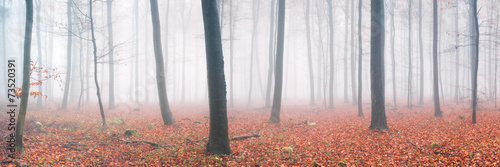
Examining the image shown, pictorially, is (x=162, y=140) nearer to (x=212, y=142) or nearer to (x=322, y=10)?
(x=212, y=142)

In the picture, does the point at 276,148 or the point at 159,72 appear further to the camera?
the point at 159,72

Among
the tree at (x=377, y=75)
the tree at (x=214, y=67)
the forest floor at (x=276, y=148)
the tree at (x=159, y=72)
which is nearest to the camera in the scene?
the forest floor at (x=276, y=148)

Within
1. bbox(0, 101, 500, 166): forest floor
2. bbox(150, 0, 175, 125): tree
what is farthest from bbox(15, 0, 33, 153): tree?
bbox(150, 0, 175, 125): tree

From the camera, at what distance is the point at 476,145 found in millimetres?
6270

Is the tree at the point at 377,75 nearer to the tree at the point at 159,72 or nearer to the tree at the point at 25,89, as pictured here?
the tree at the point at 159,72

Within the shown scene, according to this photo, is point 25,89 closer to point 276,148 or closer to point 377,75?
point 276,148

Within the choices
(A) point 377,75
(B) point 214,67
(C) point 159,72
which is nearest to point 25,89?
(B) point 214,67

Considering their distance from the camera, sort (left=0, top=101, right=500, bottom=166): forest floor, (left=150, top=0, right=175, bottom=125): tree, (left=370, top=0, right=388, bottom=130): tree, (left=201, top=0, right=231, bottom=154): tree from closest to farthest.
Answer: (left=0, top=101, right=500, bottom=166): forest floor < (left=201, top=0, right=231, bottom=154): tree < (left=370, top=0, right=388, bottom=130): tree < (left=150, top=0, right=175, bottom=125): tree

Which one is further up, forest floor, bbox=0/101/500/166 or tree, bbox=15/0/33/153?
tree, bbox=15/0/33/153

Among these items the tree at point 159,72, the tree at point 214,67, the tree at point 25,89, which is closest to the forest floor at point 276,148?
the tree at point 25,89

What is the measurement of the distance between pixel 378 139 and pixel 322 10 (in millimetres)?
18783

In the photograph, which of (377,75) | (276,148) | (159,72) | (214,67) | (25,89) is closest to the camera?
(25,89)

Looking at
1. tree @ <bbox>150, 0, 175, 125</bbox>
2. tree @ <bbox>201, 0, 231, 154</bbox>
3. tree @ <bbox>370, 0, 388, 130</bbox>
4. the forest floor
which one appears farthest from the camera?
tree @ <bbox>150, 0, 175, 125</bbox>

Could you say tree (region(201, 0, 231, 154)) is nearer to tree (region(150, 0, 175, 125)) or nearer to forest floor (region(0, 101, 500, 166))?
forest floor (region(0, 101, 500, 166))
